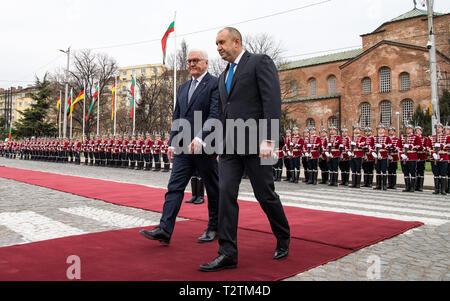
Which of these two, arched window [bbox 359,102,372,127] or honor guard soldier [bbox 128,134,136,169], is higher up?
arched window [bbox 359,102,372,127]

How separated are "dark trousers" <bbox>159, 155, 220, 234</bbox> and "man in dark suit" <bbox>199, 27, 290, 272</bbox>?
808 mm

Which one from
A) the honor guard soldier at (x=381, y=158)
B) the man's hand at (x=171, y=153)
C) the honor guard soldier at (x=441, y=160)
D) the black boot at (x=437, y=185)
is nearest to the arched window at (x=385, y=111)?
the honor guard soldier at (x=381, y=158)

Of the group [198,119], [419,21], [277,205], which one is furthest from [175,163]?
[419,21]

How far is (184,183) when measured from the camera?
177 inches

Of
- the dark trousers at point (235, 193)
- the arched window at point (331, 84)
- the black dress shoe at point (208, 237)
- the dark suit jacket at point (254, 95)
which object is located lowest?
the black dress shoe at point (208, 237)

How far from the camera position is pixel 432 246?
15.2ft

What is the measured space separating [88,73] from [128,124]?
9713 mm

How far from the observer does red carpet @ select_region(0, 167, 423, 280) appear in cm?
341

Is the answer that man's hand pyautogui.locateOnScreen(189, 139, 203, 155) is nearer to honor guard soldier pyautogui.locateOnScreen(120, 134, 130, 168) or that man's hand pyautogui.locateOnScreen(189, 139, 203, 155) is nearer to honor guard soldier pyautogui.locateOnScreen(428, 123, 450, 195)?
honor guard soldier pyautogui.locateOnScreen(428, 123, 450, 195)

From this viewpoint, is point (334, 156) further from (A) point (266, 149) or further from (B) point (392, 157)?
(A) point (266, 149)

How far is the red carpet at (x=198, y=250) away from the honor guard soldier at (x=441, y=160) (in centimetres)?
726

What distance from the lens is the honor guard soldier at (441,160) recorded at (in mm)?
12125

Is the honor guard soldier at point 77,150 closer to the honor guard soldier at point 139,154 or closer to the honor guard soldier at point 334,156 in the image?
the honor guard soldier at point 139,154

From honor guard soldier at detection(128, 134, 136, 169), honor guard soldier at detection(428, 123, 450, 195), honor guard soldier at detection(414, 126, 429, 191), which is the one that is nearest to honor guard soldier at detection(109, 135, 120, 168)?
honor guard soldier at detection(128, 134, 136, 169)
